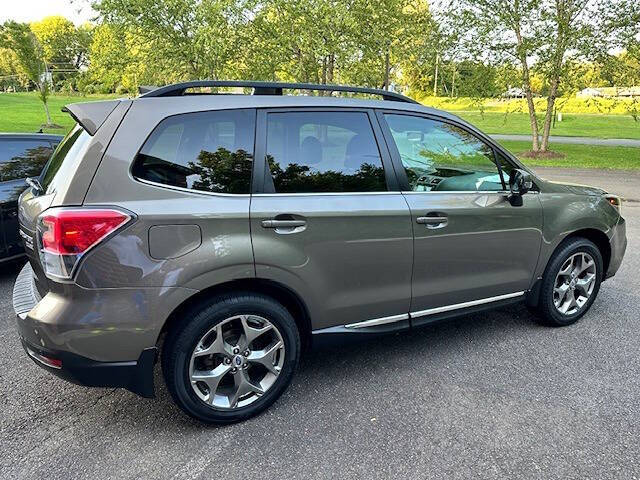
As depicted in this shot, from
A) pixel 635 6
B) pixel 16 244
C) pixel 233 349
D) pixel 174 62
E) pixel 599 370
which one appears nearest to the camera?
pixel 233 349

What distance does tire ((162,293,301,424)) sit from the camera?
2.54m

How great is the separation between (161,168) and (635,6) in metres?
17.4

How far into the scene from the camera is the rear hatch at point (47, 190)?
249 cm

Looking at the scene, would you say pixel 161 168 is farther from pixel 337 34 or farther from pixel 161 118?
pixel 337 34

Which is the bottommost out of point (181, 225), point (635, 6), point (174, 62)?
point (181, 225)

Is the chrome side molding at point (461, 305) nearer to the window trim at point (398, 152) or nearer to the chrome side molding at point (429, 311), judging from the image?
the chrome side molding at point (429, 311)

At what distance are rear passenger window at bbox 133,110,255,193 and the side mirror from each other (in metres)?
1.88

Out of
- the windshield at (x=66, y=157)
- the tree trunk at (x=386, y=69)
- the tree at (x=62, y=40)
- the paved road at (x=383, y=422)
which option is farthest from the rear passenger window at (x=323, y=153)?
the tree at (x=62, y=40)

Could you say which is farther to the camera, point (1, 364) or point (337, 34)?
point (337, 34)

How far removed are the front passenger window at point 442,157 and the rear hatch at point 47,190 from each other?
1.81m

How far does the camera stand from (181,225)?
8.01 feet

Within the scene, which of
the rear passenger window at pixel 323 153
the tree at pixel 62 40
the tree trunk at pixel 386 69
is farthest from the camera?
the tree at pixel 62 40

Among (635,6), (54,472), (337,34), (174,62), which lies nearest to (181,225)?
(54,472)

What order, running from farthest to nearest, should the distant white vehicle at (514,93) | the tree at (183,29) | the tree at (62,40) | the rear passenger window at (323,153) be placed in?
the tree at (62,40)
the distant white vehicle at (514,93)
the tree at (183,29)
the rear passenger window at (323,153)
